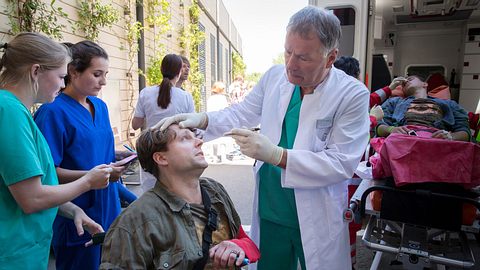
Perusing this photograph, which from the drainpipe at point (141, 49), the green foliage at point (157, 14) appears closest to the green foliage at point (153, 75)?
the drainpipe at point (141, 49)

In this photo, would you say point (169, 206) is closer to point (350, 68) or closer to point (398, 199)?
point (398, 199)

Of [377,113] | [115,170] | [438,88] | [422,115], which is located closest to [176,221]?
[115,170]

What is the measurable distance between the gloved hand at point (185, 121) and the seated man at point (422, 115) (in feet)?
5.48

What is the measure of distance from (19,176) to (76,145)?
0.48 metres

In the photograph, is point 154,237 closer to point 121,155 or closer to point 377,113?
point 121,155

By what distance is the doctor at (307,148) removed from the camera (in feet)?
4.78

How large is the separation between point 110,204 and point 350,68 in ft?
6.87

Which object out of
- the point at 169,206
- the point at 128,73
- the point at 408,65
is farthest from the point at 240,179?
the point at 408,65

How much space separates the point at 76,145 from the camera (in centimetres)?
160

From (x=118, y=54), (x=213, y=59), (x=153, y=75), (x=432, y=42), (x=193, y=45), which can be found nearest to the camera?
(x=118, y=54)

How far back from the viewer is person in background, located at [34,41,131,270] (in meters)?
1.56

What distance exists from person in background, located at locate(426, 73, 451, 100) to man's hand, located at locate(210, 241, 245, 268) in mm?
3283

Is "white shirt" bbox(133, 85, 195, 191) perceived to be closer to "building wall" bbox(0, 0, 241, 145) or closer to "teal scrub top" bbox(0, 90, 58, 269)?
"building wall" bbox(0, 0, 241, 145)

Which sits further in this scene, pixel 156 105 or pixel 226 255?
pixel 156 105
